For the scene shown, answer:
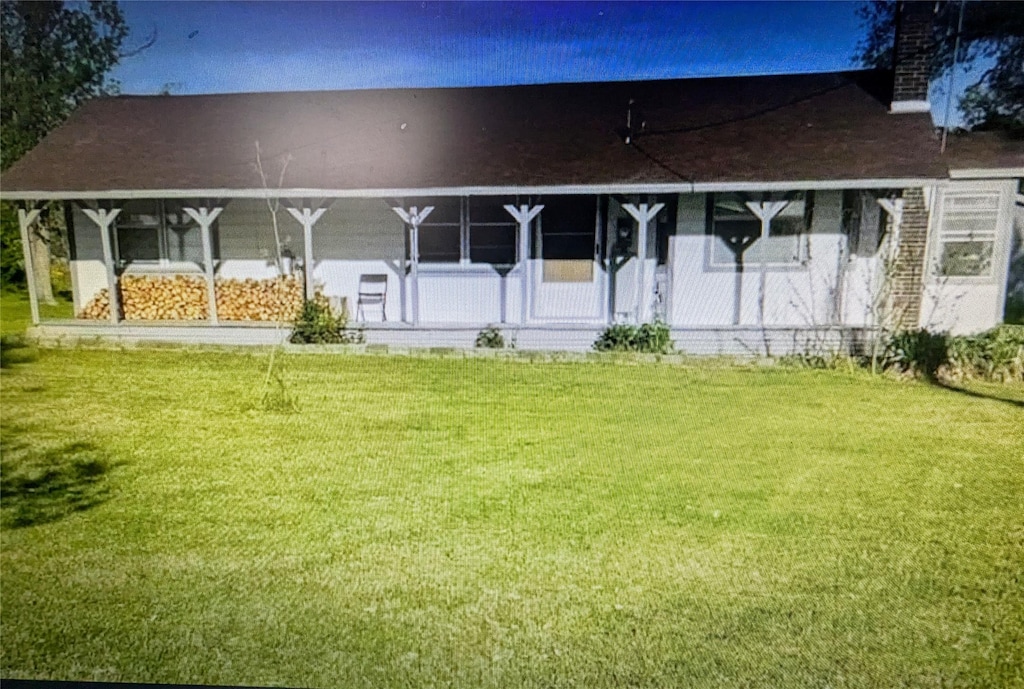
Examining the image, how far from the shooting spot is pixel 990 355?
145cm

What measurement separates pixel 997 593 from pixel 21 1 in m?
2.84

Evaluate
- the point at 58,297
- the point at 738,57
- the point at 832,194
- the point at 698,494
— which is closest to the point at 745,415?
the point at 698,494

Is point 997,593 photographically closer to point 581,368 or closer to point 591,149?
point 581,368

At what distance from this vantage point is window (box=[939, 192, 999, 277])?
149 cm

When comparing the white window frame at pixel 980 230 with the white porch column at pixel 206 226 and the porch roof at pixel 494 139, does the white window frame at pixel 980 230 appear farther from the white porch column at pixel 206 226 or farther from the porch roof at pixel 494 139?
the white porch column at pixel 206 226

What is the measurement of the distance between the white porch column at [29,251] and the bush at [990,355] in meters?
2.59

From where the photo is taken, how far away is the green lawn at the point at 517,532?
1306mm

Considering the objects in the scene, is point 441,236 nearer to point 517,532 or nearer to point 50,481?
point 50,481

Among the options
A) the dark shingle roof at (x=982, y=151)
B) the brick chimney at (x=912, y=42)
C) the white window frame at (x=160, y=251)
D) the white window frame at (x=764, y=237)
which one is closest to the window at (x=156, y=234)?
the white window frame at (x=160, y=251)

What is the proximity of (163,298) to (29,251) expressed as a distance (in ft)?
1.80

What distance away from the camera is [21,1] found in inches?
68.8

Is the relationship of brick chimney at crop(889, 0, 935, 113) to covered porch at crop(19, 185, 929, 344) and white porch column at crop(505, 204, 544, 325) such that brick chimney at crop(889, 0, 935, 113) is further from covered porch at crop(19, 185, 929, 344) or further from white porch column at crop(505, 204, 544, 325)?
white porch column at crop(505, 204, 544, 325)

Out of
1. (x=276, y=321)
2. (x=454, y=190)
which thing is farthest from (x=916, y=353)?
(x=454, y=190)

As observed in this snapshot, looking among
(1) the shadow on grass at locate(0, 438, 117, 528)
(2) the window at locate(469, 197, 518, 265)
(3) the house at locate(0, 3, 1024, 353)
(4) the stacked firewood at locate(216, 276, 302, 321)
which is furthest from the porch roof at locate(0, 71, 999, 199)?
(1) the shadow on grass at locate(0, 438, 117, 528)
